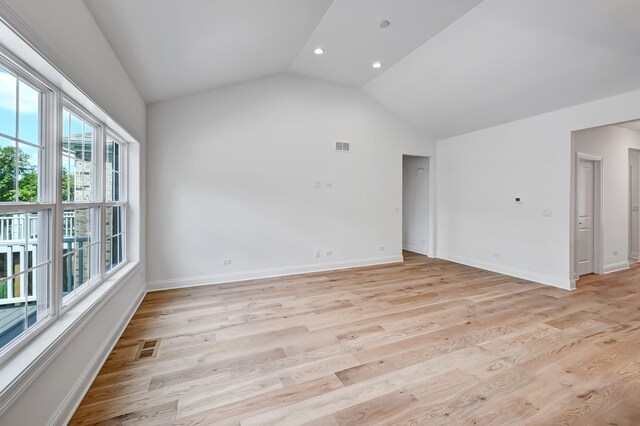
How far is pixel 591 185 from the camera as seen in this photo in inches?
194

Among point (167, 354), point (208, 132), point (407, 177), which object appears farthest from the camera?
point (407, 177)

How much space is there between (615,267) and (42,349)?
26.1 ft

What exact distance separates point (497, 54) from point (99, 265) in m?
5.14

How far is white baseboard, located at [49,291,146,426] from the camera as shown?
156 cm

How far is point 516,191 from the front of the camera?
15.6ft

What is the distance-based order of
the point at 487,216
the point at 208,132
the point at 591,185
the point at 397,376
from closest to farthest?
1. the point at 397,376
2. the point at 208,132
3. the point at 591,185
4. the point at 487,216

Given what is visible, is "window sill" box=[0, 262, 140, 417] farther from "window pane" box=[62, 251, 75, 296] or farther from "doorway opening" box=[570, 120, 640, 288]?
"doorway opening" box=[570, 120, 640, 288]

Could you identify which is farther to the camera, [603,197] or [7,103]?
[603,197]

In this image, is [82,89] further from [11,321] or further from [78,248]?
[11,321]

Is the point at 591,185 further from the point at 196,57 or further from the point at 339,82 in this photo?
the point at 196,57

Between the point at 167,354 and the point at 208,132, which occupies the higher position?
the point at 208,132

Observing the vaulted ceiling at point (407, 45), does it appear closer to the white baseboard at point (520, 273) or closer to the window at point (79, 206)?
the window at point (79, 206)

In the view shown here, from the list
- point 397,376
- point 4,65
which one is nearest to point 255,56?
point 4,65

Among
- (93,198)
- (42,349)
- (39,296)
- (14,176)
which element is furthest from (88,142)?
(42,349)
